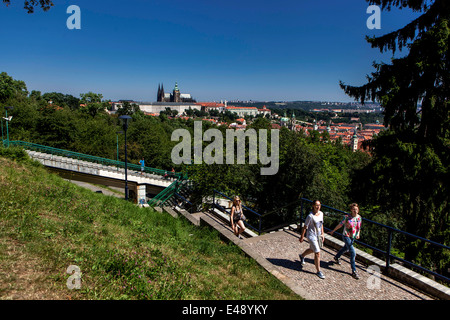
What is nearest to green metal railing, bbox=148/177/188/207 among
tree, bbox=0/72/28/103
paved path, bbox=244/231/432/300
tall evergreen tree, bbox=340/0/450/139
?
paved path, bbox=244/231/432/300

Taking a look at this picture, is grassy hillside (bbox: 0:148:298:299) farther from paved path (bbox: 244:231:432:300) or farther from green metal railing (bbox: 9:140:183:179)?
green metal railing (bbox: 9:140:183:179)

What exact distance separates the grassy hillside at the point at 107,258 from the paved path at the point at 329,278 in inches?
26.1

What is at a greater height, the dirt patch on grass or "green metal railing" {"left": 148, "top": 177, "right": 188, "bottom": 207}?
the dirt patch on grass

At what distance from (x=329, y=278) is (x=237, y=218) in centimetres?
298

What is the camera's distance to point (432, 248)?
10164 millimetres

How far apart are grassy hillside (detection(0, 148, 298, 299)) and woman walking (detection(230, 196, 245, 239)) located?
0.60 m

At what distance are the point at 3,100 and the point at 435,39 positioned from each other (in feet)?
161

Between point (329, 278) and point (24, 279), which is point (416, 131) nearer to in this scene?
point (329, 278)

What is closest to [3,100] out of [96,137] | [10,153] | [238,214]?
[96,137]

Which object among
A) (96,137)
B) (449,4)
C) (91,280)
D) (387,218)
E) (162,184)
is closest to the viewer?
(91,280)

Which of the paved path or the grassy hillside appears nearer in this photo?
the grassy hillside

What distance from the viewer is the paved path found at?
16.7ft
